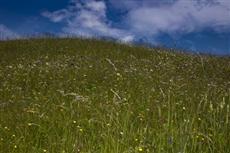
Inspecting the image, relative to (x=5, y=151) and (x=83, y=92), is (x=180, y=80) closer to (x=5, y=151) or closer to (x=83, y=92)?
(x=83, y=92)

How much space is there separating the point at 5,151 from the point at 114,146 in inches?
104

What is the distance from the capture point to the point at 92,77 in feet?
63.4

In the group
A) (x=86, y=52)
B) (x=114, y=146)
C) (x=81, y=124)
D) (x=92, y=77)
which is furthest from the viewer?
(x=86, y=52)

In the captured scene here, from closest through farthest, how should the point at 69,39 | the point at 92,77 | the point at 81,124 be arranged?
1. the point at 81,124
2. the point at 92,77
3. the point at 69,39

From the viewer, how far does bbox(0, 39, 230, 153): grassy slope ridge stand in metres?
8.47

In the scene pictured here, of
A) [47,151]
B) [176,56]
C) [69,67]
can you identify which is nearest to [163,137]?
[47,151]

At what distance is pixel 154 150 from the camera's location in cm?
849

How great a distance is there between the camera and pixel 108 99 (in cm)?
1500

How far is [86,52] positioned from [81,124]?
14.2 metres


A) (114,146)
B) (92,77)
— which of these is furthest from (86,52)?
(114,146)

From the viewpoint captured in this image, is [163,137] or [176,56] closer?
[163,137]

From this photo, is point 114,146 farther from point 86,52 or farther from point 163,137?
point 86,52

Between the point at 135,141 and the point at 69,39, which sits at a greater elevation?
the point at 69,39

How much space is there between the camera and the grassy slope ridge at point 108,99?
8.47 metres
